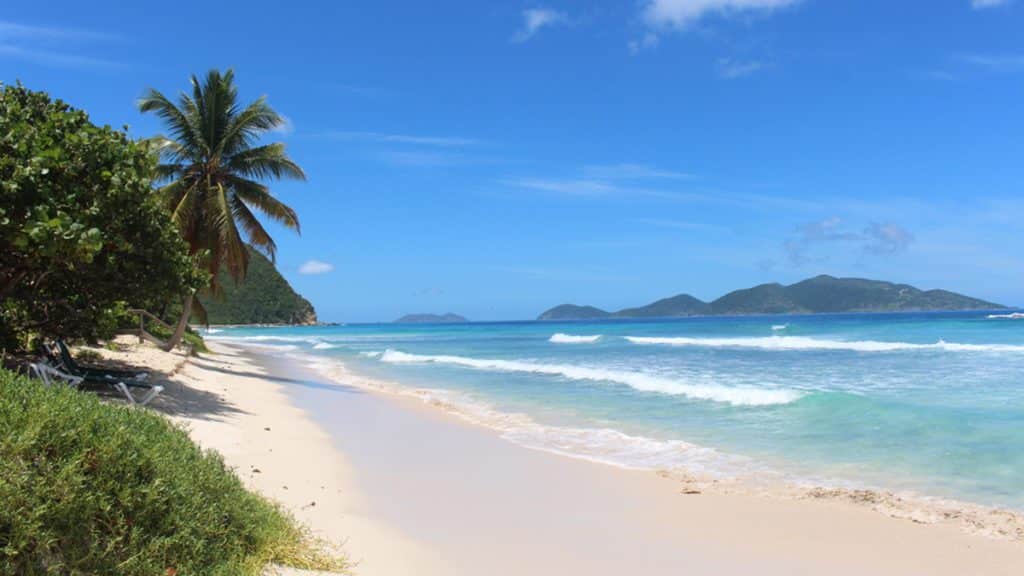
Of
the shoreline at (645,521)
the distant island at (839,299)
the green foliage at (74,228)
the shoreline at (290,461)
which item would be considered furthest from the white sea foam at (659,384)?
the distant island at (839,299)

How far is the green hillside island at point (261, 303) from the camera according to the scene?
121 meters

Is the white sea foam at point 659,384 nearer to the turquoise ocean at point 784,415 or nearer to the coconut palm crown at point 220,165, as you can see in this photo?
the turquoise ocean at point 784,415

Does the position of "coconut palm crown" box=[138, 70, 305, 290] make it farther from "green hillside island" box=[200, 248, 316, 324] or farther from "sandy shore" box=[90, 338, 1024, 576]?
"green hillside island" box=[200, 248, 316, 324]

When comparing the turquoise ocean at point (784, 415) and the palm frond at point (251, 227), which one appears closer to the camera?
the turquoise ocean at point (784, 415)

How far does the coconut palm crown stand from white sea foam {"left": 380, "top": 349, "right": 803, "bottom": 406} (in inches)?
373

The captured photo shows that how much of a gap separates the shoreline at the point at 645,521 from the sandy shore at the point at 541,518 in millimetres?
17

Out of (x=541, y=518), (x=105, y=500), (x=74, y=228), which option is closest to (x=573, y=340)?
(x=541, y=518)

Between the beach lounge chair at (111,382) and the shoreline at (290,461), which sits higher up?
the beach lounge chair at (111,382)

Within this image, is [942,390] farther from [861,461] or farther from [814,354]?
[814,354]

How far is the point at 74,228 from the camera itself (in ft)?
23.1

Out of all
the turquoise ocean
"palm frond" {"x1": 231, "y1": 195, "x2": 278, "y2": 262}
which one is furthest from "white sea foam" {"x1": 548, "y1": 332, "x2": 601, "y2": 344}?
"palm frond" {"x1": 231, "y1": 195, "x2": 278, "y2": 262}

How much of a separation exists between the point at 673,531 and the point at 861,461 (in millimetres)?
4113

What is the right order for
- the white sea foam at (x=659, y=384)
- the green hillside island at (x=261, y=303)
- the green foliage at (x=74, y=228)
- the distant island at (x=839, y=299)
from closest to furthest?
the green foliage at (x=74, y=228)
the white sea foam at (x=659, y=384)
the green hillside island at (x=261, y=303)
the distant island at (x=839, y=299)

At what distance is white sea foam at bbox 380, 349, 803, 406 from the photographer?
14336 mm
